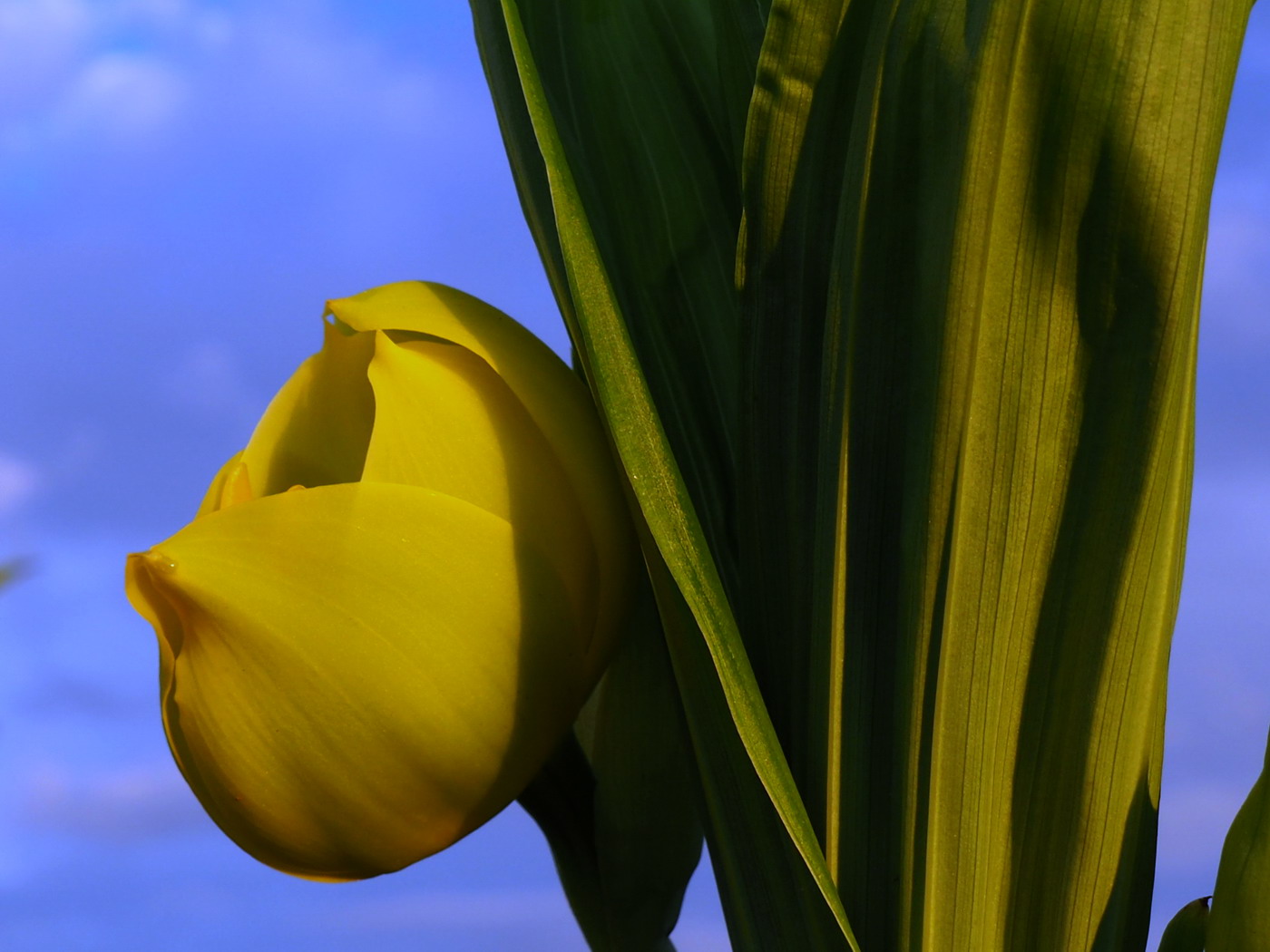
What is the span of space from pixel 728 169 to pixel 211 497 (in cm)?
15

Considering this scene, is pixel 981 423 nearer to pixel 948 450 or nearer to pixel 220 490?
pixel 948 450

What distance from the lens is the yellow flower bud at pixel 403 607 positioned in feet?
0.77

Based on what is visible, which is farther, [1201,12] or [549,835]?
[549,835]

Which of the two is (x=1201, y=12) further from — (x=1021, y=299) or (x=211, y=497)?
(x=211, y=497)

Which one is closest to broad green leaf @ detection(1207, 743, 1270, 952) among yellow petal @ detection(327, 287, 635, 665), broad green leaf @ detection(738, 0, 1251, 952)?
broad green leaf @ detection(738, 0, 1251, 952)

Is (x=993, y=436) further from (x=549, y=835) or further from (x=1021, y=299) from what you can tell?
(x=549, y=835)

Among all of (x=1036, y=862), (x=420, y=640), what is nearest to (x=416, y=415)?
(x=420, y=640)

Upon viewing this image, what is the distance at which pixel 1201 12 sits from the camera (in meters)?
0.22

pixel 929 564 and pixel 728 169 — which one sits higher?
pixel 728 169

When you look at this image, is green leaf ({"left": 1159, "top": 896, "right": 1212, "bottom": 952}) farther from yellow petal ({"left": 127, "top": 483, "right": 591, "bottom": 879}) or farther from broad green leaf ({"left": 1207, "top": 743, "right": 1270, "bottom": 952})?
yellow petal ({"left": 127, "top": 483, "right": 591, "bottom": 879})

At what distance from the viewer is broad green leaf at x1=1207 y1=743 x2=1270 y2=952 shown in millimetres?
231

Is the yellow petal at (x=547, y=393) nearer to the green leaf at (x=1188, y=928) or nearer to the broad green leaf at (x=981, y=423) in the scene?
the broad green leaf at (x=981, y=423)

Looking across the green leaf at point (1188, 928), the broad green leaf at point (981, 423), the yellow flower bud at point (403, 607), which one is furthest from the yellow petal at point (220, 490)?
the green leaf at point (1188, 928)

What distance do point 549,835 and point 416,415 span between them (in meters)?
0.13
